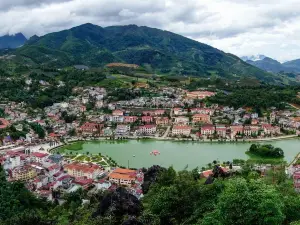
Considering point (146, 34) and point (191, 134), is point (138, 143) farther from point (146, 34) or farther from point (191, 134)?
point (146, 34)

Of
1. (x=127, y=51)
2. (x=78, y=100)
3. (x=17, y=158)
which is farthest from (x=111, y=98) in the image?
(x=127, y=51)

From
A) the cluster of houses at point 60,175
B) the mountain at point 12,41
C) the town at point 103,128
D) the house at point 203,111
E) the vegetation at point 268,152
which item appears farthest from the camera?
the mountain at point 12,41

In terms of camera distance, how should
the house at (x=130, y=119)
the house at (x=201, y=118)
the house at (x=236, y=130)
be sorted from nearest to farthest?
the house at (x=236, y=130), the house at (x=201, y=118), the house at (x=130, y=119)

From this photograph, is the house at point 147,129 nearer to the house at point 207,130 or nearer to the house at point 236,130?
the house at point 207,130

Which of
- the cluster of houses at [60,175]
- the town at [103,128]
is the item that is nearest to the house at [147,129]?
the town at [103,128]

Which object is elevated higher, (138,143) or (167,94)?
(167,94)

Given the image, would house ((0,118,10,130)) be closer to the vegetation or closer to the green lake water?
the green lake water

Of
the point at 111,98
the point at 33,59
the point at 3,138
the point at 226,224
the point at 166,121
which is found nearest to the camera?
the point at 226,224

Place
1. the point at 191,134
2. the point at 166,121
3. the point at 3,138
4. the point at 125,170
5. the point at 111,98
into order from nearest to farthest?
the point at 125,170 → the point at 3,138 → the point at 191,134 → the point at 166,121 → the point at 111,98
